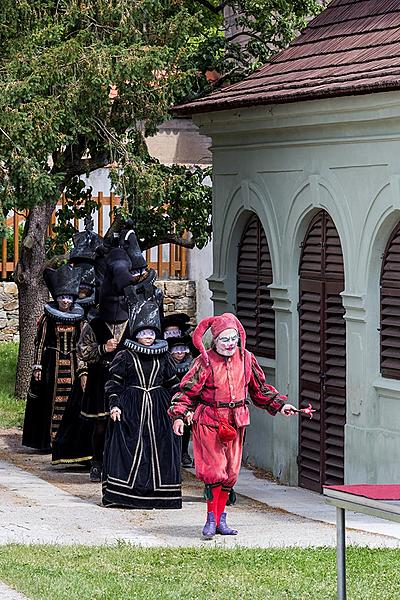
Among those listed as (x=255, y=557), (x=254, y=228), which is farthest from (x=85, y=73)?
(x=255, y=557)

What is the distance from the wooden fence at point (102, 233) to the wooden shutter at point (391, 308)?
10.2m

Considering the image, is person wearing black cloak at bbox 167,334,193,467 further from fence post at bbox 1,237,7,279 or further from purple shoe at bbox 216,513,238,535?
fence post at bbox 1,237,7,279

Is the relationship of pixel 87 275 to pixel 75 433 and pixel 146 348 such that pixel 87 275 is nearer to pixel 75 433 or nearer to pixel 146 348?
pixel 75 433

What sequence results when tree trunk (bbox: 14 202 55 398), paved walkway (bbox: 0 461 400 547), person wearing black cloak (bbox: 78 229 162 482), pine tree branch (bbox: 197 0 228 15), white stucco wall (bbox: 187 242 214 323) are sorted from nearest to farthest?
1. paved walkway (bbox: 0 461 400 547)
2. person wearing black cloak (bbox: 78 229 162 482)
3. pine tree branch (bbox: 197 0 228 15)
4. tree trunk (bbox: 14 202 55 398)
5. white stucco wall (bbox: 187 242 214 323)

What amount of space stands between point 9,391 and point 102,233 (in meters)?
4.33

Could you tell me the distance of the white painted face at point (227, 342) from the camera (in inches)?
450

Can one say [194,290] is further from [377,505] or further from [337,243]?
[377,505]

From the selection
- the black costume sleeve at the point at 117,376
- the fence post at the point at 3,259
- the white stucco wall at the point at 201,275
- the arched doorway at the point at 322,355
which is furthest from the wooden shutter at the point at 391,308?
A: the white stucco wall at the point at 201,275

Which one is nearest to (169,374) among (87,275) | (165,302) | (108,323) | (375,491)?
(108,323)

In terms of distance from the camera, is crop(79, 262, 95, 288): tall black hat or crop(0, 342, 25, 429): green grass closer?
crop(79, 262, 95, 288): tall black hat

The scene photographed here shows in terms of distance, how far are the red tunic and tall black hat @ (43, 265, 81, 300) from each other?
433 cm

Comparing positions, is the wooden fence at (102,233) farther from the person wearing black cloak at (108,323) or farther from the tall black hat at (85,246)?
the person wearing black cloak at (108,323)

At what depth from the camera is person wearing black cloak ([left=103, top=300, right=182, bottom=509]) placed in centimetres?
1276

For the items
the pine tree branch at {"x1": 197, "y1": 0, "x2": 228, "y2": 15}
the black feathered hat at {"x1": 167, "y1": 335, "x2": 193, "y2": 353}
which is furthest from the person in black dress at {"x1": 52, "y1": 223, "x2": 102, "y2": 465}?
the pine tree branch at {"x1": 197, "y1": 0, "x2": 228, "y2": 15}
